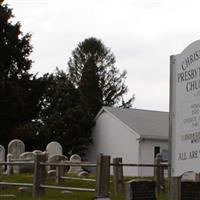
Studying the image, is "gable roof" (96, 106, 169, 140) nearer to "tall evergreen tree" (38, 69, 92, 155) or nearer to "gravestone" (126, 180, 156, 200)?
"tall evergreen tree" (38, 69, 92, 155)

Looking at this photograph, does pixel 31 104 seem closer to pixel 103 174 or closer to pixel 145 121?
pixel 145 121

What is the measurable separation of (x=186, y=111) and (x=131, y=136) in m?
33.9

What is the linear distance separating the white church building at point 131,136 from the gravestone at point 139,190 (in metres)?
30.2

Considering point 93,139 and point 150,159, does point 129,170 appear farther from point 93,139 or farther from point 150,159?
point 93,139

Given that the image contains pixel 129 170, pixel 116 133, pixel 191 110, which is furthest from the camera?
pixel 116 133

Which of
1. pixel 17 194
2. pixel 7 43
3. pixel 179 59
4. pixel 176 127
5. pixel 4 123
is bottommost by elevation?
pixel 17 194

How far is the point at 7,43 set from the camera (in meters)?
46.9

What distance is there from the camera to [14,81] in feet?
150

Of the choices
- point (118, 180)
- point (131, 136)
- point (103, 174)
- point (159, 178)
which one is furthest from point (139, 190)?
point (131, 136)

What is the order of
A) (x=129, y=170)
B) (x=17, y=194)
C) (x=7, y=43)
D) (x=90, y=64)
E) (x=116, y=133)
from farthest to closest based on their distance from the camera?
(x=90, y=64) → (x=7, y=43) → (x=116, y=133) → (x=129, y=170) → (x=17, y=194)

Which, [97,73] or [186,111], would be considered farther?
[97,73]

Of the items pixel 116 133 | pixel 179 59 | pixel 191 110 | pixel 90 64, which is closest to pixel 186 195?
pixel 191 110

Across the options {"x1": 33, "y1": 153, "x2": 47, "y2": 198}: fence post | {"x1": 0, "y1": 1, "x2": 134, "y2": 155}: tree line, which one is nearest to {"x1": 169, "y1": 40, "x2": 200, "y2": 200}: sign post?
{"x1": 33, "y1": 153, "x2": 47, "y2": 198}: fence post

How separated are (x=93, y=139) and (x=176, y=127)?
37.0 metres
